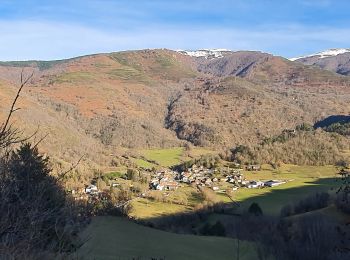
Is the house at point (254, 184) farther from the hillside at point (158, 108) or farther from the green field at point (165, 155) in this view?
the hillside at point (158, 108)

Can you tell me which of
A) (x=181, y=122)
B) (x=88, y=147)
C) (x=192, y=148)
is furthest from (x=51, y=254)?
(x=181, y=122)

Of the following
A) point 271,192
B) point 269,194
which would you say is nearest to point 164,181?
point 271,192

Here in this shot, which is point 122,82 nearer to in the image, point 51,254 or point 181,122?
point 181,122

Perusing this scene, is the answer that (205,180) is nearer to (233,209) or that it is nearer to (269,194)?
(269,194)

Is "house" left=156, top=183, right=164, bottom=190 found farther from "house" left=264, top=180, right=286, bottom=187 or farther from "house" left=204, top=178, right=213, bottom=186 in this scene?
"house" left=264, top=180, right=286, bottom=187

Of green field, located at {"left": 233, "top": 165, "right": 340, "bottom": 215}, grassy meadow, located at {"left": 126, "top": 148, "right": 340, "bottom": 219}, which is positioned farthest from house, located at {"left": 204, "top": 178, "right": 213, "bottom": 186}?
green field, located at {"left": 233, "top": 165, "right": 340, "bottom": 215}
